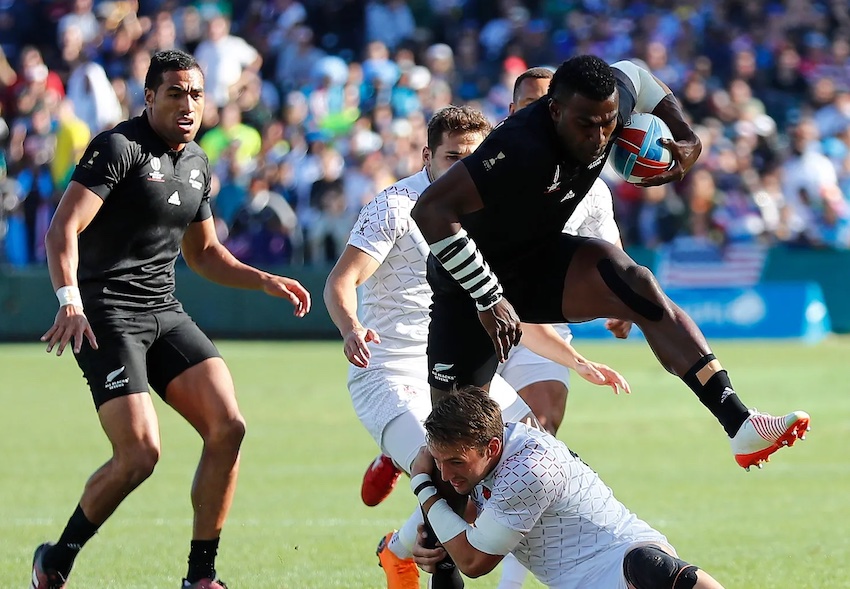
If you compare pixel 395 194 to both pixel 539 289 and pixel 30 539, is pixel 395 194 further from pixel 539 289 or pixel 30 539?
pixel 30 539

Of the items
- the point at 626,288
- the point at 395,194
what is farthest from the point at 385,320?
the point at 626,288

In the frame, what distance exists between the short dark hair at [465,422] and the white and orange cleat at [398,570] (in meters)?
1.24

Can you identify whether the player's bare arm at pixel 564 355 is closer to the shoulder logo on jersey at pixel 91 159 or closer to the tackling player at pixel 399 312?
the tackling player at pixel 399 312

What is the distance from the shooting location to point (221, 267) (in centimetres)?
768

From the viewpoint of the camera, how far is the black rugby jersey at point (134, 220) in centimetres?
695

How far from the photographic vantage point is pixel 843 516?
9398 millimetres

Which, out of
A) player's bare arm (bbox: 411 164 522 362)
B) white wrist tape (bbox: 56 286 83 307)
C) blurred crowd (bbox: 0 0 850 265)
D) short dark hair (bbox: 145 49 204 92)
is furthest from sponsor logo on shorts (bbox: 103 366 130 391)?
blurred crowd (bbox: 0 0 850 265)

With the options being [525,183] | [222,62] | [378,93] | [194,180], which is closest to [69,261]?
[194,180]

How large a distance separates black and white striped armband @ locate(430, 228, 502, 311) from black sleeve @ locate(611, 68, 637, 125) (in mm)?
921

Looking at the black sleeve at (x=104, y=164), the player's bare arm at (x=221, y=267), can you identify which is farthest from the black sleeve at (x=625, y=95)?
the black sleeve at (x=104, y=164)

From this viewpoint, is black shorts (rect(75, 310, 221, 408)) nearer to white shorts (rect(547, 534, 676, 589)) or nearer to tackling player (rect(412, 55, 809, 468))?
tackling player (rect(412, 55, 809, 468))

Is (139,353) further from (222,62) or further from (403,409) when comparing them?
(222,62)

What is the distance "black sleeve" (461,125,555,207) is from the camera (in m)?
6.09

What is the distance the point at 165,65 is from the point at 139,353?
139cm
